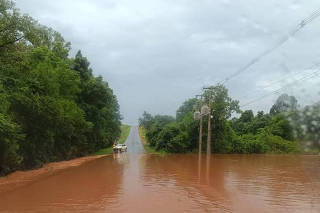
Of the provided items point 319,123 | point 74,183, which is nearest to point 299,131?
point 319,123

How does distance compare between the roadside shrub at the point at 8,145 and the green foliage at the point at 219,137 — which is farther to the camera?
the green foliage at the point at 219,137

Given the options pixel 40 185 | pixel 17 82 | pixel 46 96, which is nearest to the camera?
pixel 40 185

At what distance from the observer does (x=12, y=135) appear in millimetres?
20031

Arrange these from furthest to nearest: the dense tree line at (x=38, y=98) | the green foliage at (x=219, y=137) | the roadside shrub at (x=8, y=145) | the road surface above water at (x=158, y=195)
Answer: the green foliage at (x=219, y=137) → the dense tree line at (x=38, y=98) → the roadside shrub at (x=8, y=145) → the road surface above water at (x=158, y=195)

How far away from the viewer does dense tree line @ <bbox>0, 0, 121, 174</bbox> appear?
18.5m

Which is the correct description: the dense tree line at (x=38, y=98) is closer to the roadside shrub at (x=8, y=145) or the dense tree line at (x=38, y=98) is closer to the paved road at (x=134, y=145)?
the roadside shrub at (x=8, y=145)

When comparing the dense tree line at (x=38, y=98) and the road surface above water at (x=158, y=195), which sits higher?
the dense tree line at (x=38, y=98)

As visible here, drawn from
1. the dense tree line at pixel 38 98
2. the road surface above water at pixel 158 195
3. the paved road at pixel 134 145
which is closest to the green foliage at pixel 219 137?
the paved road at pixel 134 145

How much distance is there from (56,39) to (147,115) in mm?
77759

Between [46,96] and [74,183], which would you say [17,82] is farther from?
[74,183]

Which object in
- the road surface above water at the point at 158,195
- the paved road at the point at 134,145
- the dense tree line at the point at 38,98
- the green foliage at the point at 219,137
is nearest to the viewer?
the road surface above water at the point at 158,195

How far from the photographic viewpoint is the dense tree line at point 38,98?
18453 millimetres

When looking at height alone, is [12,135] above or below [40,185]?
above

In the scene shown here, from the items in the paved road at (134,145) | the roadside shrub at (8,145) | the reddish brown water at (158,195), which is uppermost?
the paved road at (134,145)
